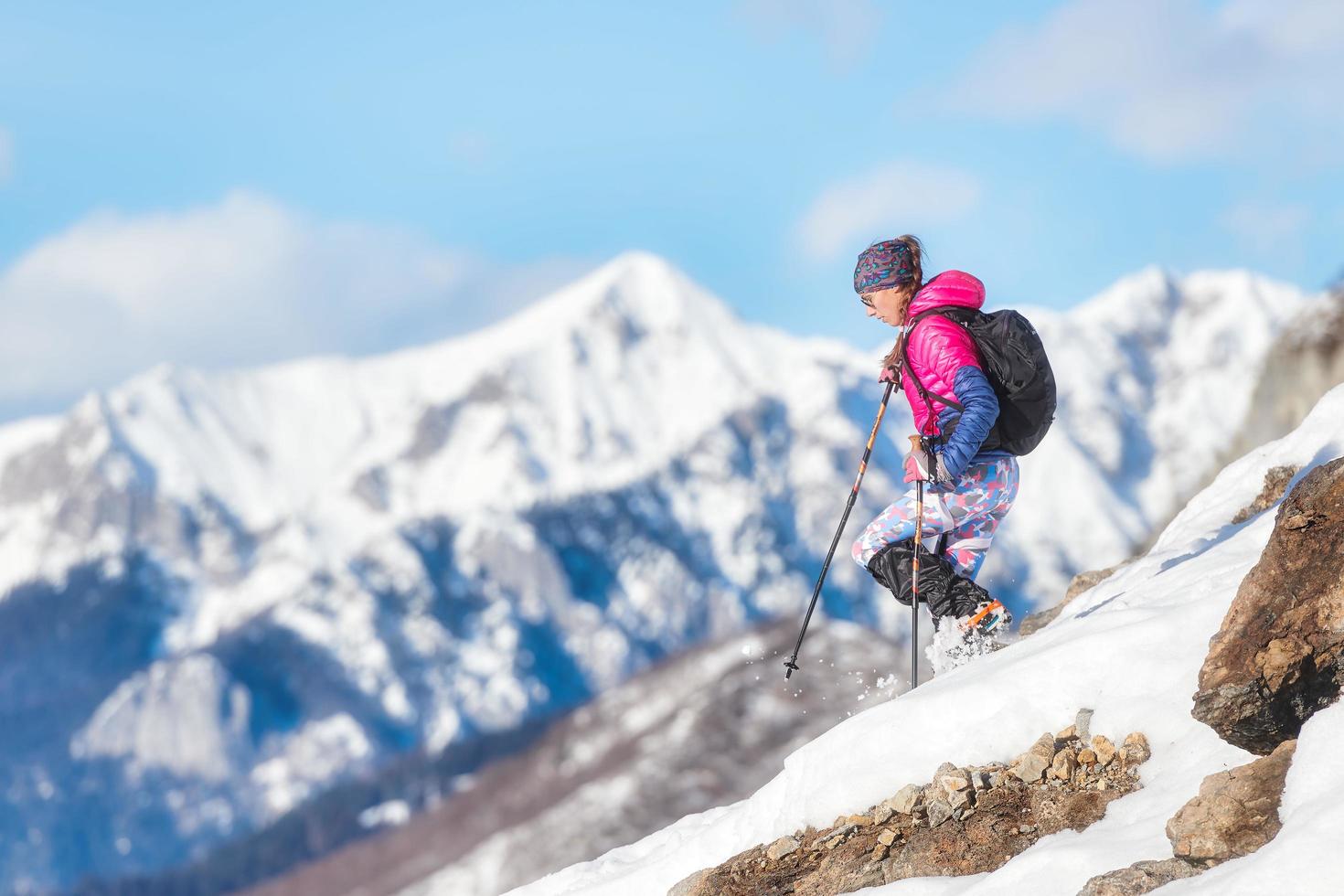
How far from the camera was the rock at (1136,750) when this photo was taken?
995cm

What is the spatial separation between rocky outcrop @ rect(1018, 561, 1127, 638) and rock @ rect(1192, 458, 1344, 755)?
595cm

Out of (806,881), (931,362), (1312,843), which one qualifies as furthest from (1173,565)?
(1312,843)

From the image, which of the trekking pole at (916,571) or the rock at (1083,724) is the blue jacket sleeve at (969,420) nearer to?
the trekking pole at (916,571)

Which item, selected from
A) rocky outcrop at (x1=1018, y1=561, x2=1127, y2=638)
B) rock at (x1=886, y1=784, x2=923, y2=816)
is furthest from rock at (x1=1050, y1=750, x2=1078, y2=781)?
rocky outcrop at (x1=1018, y1=561, x2=1127, y2=638)

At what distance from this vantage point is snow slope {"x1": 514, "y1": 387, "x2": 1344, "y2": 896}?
835cm

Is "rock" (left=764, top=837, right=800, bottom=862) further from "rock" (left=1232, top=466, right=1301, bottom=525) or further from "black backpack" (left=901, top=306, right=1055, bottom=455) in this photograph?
"rock" (left=1232, top=466, right=1301, bottom=525)

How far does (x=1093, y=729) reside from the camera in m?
10.3

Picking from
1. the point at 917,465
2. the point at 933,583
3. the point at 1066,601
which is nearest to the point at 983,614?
the point at 933,583

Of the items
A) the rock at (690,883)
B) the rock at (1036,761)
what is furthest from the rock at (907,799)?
the rock at (690,883)

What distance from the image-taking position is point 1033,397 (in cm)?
1309

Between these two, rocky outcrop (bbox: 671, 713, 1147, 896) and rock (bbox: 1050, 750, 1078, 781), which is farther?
rock (bbox: 1050, 750, 1078, 781)

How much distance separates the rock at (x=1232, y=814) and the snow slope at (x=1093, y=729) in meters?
0.14

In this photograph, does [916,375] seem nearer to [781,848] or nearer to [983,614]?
[983,614]

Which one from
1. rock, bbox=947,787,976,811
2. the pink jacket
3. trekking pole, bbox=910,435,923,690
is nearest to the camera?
rock, bbox=947,787,976,811
